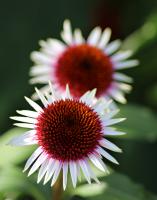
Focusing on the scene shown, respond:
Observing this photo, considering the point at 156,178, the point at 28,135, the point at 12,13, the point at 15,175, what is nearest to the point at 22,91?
the point at 12,13

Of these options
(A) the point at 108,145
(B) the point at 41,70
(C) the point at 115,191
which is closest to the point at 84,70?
(B) the point at 41,70

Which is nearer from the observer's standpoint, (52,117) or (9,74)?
(52,117)

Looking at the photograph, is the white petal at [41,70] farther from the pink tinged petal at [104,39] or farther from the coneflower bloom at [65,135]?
the coneflower bloom at [65,135]

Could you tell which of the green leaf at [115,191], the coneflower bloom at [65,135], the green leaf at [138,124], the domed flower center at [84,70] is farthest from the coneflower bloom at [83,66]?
the coneflower bloom at [65,135]

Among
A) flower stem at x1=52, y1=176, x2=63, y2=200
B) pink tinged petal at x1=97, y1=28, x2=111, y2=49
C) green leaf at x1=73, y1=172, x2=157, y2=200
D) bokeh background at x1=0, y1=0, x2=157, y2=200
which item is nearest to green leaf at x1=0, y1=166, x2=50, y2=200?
green leaf at x1=73, y1=172, x2=157, y2=200

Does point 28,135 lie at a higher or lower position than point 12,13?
lower

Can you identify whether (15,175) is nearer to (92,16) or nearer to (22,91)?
(22,91)

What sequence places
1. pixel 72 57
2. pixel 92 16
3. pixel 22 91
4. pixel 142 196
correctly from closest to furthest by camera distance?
pixel 142 196
pixel 72 57
pixel 22 91
pixel 92 16

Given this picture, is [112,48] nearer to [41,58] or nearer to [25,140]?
[41,58]
